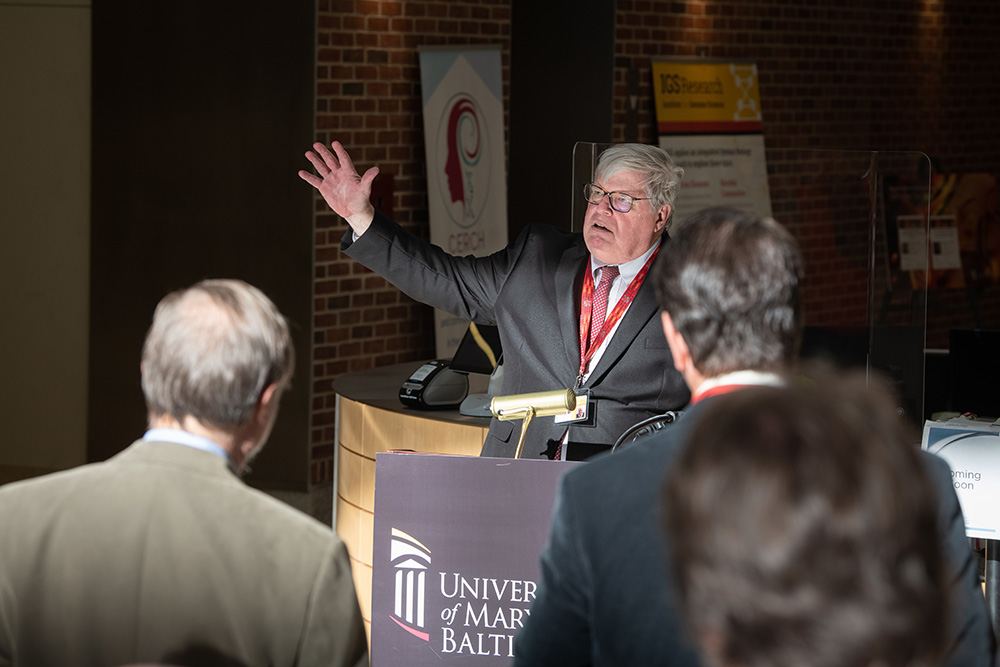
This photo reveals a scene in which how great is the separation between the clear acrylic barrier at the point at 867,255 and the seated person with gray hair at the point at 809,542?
250cm

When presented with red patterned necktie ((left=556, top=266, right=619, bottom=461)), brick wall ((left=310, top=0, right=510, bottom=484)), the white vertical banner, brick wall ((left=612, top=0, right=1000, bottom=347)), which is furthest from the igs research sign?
the white vertical banner

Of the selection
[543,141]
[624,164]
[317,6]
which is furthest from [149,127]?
[624,164]

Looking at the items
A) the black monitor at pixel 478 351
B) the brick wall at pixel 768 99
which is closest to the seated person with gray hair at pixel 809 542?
the black monitor at pixel 478 351

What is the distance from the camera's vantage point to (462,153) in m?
5.98

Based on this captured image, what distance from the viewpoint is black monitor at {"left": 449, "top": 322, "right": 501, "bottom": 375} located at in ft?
11.7

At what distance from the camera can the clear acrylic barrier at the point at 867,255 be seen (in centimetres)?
359

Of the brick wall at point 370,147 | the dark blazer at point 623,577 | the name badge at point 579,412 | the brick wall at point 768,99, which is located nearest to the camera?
the dark blazer at point 623,577

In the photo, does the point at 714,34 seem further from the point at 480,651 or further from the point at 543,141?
the point at 480,651

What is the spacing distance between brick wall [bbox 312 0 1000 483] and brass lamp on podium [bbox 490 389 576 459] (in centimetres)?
176

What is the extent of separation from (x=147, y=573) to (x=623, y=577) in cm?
54

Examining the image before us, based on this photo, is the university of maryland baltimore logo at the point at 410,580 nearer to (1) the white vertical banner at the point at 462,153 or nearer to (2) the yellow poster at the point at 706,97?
(1) the white vertical banner at the point at 462,153

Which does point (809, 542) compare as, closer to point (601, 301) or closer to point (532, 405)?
point (532, 405)

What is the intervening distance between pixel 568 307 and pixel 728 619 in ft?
6.14

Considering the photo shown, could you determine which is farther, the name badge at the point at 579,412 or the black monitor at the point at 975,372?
the black monitor at the point at 975,372
